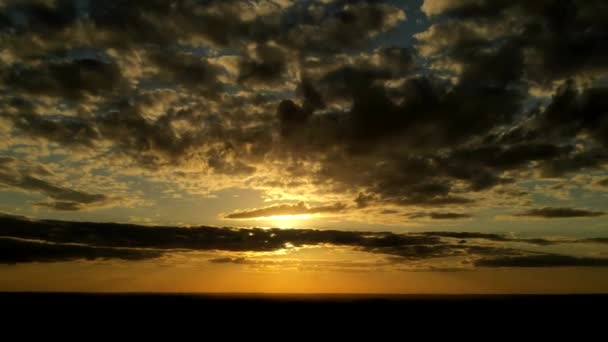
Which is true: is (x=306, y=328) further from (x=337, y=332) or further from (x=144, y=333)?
(x=144, y=333)

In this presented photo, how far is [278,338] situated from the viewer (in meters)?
43.3

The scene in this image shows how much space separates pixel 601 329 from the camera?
5669cm

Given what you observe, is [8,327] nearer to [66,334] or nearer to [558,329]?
[66,334]

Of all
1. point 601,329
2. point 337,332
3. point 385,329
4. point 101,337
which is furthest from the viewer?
point 601,329

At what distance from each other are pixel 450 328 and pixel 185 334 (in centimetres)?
3116

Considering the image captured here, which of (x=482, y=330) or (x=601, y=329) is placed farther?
(x=601, y=329)

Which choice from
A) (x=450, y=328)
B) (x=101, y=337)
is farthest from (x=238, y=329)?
(x=450, y=328)

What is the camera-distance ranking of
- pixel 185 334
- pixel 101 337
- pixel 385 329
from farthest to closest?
pixel 385 329 < pixel 185 334 < pixel 101 337

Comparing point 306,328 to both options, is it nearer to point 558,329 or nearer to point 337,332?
point 337,332

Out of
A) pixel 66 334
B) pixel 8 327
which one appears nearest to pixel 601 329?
pixel 66 334

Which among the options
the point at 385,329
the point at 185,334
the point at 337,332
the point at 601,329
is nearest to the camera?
the point at 185,334

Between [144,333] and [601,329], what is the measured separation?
54332 mm

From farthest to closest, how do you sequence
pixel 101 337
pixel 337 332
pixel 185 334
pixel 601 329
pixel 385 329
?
pixel 601 329 < pixel 385 329 < pixel 337 332 < pixel 185 334 < pixel 101 337

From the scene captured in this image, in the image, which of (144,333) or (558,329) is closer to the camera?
(144,333)
